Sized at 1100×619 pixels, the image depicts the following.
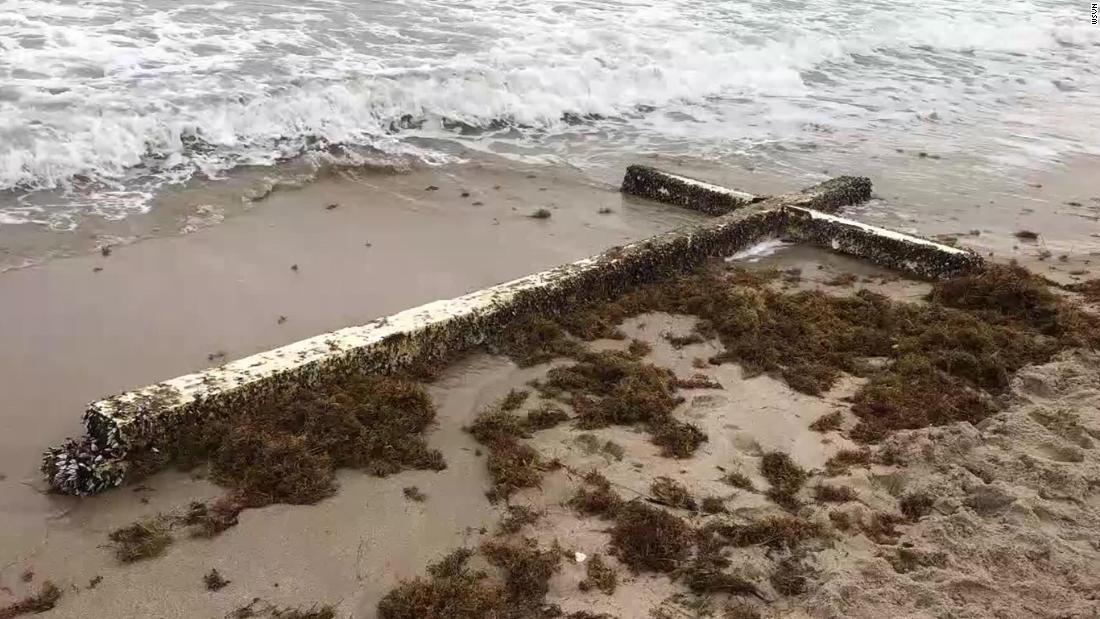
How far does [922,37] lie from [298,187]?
13.7 m

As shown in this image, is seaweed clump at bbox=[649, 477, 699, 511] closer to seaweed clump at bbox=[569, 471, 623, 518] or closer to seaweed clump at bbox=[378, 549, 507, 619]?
seaweed clump at bbox=[569, 471, 623, 518]

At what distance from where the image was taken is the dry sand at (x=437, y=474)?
2.82 m

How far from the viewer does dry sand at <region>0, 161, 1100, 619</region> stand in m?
2.82

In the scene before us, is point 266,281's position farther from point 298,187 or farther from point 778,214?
point 778,214

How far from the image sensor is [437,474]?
3.45 m

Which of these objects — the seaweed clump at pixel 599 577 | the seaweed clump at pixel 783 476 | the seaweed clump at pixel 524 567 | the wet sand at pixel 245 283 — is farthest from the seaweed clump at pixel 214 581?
the seaweed clump at pixel 783 476

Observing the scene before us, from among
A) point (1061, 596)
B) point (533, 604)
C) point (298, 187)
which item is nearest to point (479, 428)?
point (533, 604)

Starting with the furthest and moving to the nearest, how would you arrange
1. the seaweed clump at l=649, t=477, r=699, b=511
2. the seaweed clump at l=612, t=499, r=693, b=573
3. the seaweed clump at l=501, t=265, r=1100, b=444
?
the seaweed clump at l=501, t=265, r=1100, b=444, the seaweed clump at l=649, t=477, r=699, b=511, the seaweed clump at l=612, t=499, r=693, b=573

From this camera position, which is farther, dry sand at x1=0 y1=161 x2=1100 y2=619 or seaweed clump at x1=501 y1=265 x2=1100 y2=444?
seaweed clump at x1=501 y1=265 x2=1100 y2=444

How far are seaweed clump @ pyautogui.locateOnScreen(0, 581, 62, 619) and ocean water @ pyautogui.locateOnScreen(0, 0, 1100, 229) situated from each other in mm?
3816

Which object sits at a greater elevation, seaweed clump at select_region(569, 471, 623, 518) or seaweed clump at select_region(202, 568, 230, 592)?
seaweed clump at select_region(569, 471, 623, 518)

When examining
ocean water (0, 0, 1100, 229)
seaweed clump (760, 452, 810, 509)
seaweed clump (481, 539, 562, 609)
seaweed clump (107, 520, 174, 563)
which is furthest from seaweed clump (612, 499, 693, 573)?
ocean water (0, 0, 1100, 229)

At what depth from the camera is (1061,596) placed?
279cm

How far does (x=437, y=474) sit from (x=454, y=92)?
6866 mm
